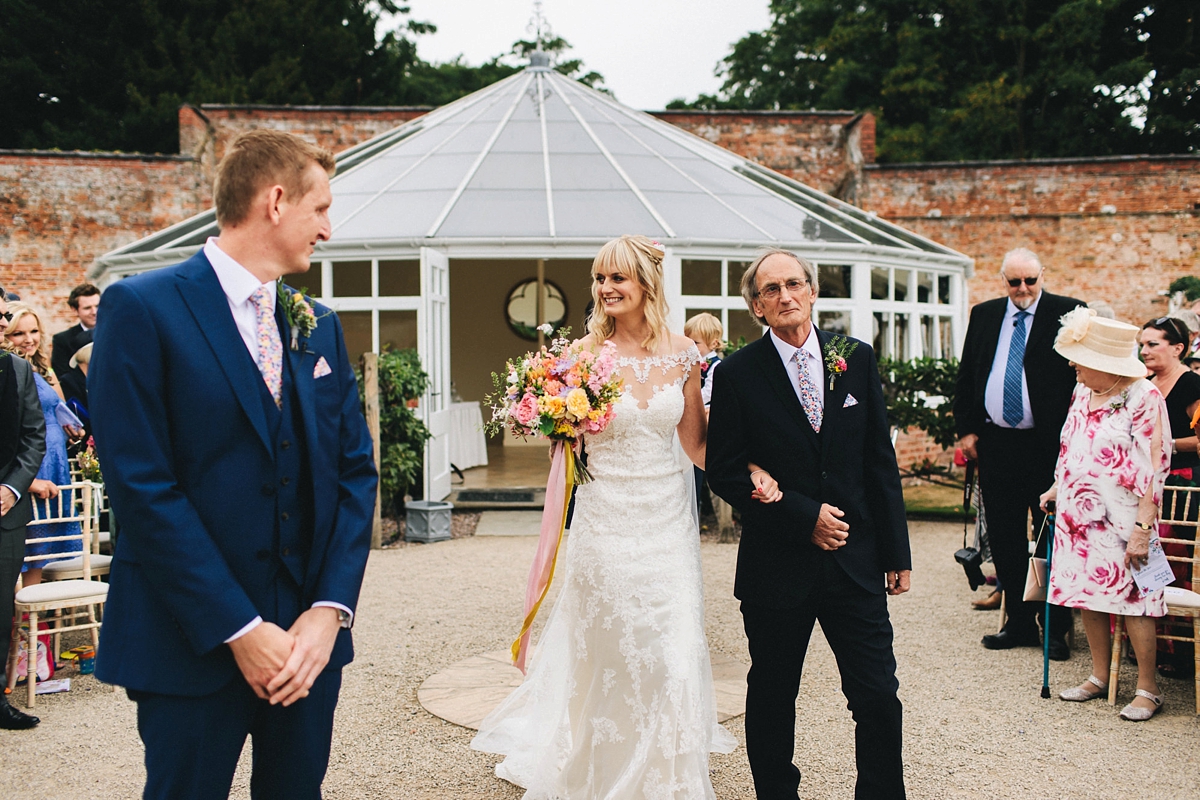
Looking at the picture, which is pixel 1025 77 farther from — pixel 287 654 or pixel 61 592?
pixel 287 654

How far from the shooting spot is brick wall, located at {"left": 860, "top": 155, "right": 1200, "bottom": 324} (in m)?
14.5

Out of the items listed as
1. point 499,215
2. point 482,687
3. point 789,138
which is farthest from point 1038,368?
point 789,138

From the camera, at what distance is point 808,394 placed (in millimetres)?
3074

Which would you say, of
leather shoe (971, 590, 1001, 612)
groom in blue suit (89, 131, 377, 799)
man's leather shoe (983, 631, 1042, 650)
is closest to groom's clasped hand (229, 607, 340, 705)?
groom in blue suit (89, 131, 377, 799)

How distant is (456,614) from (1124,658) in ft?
13.2

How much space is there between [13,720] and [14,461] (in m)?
1.20

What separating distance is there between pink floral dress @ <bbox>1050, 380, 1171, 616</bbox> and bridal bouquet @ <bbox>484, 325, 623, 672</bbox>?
2.51 m

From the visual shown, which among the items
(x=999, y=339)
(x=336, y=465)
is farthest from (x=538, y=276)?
(x=336, y=465)

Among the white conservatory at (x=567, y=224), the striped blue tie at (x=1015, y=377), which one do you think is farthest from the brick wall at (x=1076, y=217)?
the striped blue tie at (x=1015, y=377)

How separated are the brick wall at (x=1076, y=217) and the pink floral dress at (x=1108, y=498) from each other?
11.4 m

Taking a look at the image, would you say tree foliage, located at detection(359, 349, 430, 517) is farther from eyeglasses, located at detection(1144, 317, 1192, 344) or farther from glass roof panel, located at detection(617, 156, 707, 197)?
eyeglasses, located at detection(1144, 317, 1192, 344)

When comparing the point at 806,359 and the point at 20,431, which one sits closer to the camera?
the point at 806,359

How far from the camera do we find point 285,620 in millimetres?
1865

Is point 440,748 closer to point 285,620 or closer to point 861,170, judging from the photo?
point 285,620
